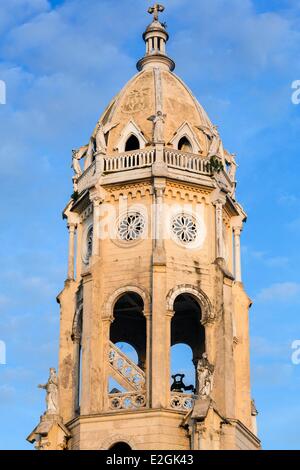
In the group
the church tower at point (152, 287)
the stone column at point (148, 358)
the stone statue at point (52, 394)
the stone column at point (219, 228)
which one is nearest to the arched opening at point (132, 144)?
the church tower at point (152, 287)

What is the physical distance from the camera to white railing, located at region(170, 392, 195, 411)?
45438mm

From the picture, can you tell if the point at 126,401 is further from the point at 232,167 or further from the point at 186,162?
the point at 232,167

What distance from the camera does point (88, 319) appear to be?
4744cm

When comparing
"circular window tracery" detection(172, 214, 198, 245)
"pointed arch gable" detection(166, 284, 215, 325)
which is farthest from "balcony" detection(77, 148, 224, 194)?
"pointed arch gable" detection(166, 284, 215, 325)

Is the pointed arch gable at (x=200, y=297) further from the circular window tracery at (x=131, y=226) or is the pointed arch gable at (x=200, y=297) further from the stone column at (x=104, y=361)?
the circular window tracery at (x=131, y=226)

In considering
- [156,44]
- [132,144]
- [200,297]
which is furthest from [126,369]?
[156,44]

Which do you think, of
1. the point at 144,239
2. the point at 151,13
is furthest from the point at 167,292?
the point at 151,13

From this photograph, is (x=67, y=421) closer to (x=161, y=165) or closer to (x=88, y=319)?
(x=88, y=319)

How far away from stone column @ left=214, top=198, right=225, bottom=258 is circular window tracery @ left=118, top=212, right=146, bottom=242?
2885mm

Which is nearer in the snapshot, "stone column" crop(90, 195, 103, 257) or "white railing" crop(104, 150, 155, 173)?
"stone column" crop(90, 195, 103, 257)

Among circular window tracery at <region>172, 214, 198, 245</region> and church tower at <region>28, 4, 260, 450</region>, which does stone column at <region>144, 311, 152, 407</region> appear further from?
circular window tracery at <region>172, 214, 198, 245</region>

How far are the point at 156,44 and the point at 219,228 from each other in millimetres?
10215

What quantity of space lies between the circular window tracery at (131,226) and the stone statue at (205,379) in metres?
5.92

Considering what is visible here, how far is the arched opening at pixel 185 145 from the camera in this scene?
51062mm
